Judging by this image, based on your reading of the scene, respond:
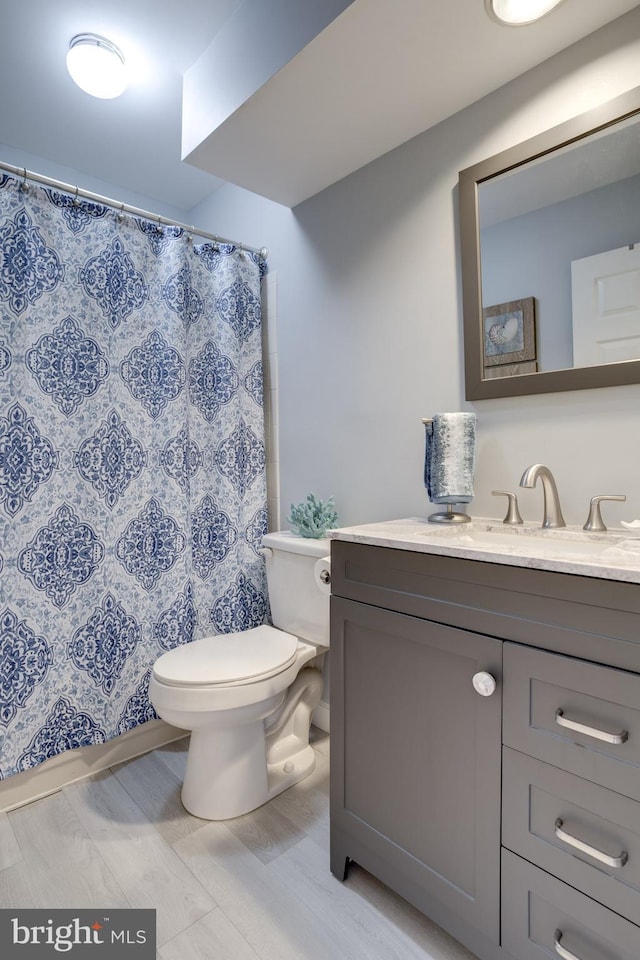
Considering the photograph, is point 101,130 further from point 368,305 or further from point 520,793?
point 520,793

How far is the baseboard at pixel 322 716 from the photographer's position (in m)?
1.89

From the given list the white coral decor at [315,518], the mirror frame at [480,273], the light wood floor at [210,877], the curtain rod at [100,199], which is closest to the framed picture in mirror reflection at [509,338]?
the mirror frame at [480,273]

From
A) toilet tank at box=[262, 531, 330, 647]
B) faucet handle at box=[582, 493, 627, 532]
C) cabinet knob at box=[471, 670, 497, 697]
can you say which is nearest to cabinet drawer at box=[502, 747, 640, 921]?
cabinet knob at box=[471, 670, 497, 697]

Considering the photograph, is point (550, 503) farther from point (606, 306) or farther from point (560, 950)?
point (560, 950)

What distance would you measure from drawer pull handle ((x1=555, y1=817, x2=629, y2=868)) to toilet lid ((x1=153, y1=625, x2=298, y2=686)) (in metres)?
0.81

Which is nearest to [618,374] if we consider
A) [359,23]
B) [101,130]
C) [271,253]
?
[359,23]

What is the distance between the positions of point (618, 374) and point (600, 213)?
393 millimetres

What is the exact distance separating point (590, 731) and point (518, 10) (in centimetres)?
148

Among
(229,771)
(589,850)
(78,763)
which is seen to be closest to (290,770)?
→ (229,771)

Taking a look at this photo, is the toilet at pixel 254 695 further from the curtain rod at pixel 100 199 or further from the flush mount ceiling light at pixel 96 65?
the flush mount ceiling light at pixel 96 65

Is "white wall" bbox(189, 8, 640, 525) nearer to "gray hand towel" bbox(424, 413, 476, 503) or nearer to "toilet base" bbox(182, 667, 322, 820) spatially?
"gray hand towel" bbox(424, 413, 476, 503)

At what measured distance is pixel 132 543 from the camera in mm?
1688

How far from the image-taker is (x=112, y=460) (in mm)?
1646

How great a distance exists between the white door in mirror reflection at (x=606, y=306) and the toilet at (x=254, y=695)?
0.87 metres
